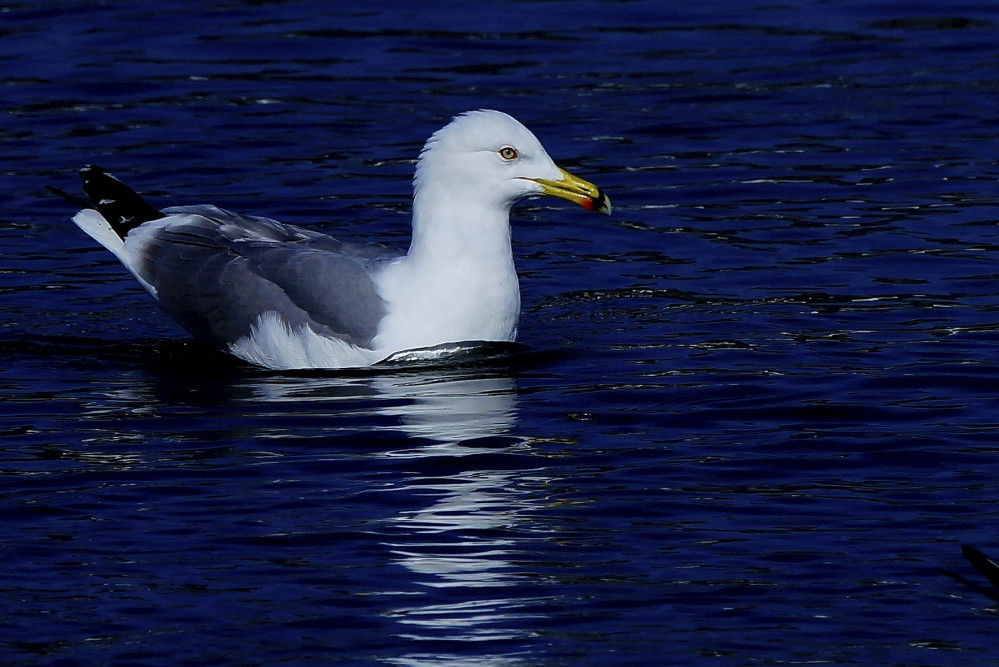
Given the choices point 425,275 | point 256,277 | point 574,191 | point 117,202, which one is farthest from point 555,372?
point 117,202

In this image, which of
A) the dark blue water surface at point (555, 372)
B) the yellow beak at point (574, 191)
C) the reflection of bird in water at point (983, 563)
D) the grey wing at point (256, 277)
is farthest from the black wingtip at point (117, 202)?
the reflection of bird in water at point (983, 563)

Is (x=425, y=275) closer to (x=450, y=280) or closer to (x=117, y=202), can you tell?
(x=450, y=280)

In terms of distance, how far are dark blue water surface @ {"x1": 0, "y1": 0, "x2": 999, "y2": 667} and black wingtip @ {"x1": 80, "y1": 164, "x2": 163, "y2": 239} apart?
0.51 meters

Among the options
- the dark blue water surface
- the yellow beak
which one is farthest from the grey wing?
the yellow beak

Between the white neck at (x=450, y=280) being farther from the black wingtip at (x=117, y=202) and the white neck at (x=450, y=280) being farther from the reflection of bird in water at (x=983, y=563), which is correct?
the reflection of bird in water at (x=983, y=563)

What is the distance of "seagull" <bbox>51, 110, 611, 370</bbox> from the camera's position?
996 cm

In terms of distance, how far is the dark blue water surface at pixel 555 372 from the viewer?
686 cm

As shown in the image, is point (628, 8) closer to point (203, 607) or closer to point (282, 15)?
point (282, 15)

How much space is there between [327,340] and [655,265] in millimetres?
2634

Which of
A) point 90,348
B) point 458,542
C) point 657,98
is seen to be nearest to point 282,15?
point 657,98

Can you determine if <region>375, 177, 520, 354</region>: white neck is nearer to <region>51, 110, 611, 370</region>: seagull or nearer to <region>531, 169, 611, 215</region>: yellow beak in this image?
<region>51, 110, 611, 370</region>: seagull

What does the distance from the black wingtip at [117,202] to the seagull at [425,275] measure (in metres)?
1.06

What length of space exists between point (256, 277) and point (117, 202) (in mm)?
1335

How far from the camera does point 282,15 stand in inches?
708
